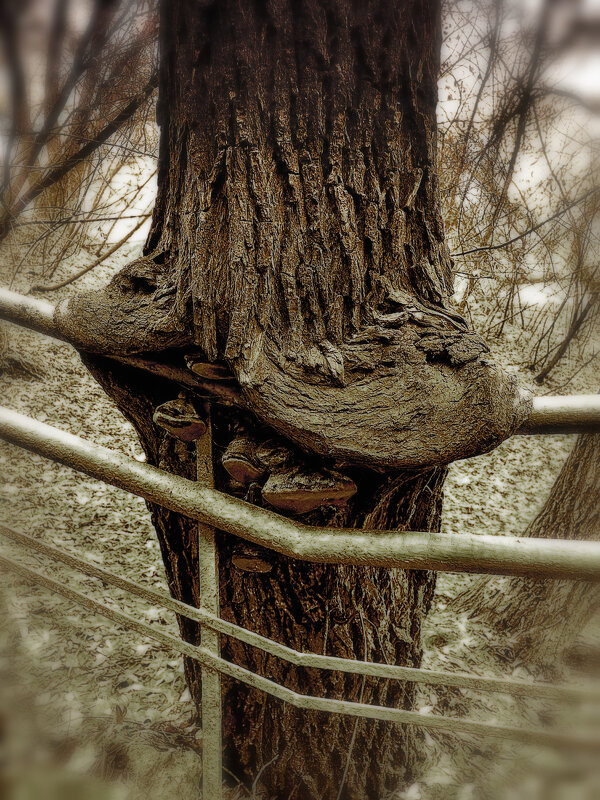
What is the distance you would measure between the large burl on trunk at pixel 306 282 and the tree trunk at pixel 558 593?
1.43 m

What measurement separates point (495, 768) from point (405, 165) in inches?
89.4

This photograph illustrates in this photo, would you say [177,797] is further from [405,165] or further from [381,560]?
[405,165]

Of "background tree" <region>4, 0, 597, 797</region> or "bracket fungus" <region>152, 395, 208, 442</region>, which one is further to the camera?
"bracket fungus" <region>152, 395, 208, 442</region>

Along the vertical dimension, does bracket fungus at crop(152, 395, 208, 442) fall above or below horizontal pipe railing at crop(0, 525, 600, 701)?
above

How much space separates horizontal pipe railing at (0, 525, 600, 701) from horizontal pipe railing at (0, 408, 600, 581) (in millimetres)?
232

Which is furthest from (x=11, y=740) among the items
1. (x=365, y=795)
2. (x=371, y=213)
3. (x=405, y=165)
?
(x=365, y=795)

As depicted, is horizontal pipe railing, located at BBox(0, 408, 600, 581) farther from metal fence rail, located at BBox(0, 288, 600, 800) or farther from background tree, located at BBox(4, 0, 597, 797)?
background tree, located at BBox(4, 0, 597, 797)

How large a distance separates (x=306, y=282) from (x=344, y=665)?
0.98 meters

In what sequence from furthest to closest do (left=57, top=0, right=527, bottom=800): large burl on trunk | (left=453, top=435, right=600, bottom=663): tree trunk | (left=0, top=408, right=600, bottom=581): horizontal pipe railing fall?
1. (left=453, top=435, right=600, bottom=663): tree trunk
2. (left=57, top=0, right=527, bottom=800): large burl on trunk
3. (left=0, top=408, right=600, bottom=581): horizontal pipe railing

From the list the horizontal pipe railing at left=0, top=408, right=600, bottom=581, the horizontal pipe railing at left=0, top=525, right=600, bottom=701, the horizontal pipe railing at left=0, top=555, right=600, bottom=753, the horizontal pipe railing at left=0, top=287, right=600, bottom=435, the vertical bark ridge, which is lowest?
the horizontal pipe railing at left=0, top=555, right=600, bottom=753

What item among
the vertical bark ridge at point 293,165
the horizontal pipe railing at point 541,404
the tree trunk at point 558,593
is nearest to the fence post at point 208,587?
the horizontal pipe railing at point 541,404

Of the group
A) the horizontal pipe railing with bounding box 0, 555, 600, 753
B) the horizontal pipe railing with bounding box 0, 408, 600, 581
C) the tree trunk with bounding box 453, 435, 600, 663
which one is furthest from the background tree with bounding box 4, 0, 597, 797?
the tree trunk with bounding box 453, 435, 600, 663

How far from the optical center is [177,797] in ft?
5.74

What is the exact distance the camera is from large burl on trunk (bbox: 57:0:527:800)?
1101 mm
